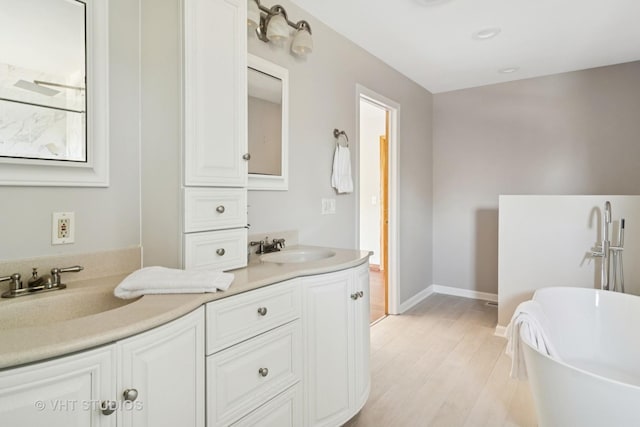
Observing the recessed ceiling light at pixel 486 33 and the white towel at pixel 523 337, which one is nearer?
the white towel at pixel 523 337

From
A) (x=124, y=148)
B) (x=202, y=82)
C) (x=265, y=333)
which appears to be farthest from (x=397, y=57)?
(x=265, y=333)

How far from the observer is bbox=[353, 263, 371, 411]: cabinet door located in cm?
179

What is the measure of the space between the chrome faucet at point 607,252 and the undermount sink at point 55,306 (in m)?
3.21

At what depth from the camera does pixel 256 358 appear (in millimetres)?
1357

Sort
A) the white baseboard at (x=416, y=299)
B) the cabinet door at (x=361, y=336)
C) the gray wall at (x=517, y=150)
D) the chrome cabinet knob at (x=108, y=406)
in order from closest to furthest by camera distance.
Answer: the chrome cabinet knob at (x=108, y=406) → the cabinet door at (x=361, y=336) → the gray wall at (x=517, y=150) → the white baseboard at (x=416, y=299)

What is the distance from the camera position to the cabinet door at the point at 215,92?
1.44 meters

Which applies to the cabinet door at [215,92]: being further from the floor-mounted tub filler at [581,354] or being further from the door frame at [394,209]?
the door frame at [394,209]

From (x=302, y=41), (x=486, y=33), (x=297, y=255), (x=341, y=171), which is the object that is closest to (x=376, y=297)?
(x=341, y=171)

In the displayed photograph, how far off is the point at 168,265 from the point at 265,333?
1.63 feet

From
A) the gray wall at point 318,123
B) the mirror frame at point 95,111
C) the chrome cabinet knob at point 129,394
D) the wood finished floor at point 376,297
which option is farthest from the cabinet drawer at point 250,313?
the wood finished floor at point 376,297

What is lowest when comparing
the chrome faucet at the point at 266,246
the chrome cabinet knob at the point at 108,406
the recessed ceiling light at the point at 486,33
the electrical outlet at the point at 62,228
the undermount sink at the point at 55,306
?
the chrome cabinet knob at the point at 108,406

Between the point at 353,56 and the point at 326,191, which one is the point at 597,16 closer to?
the point at 353,56

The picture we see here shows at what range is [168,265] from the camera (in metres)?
1.46
